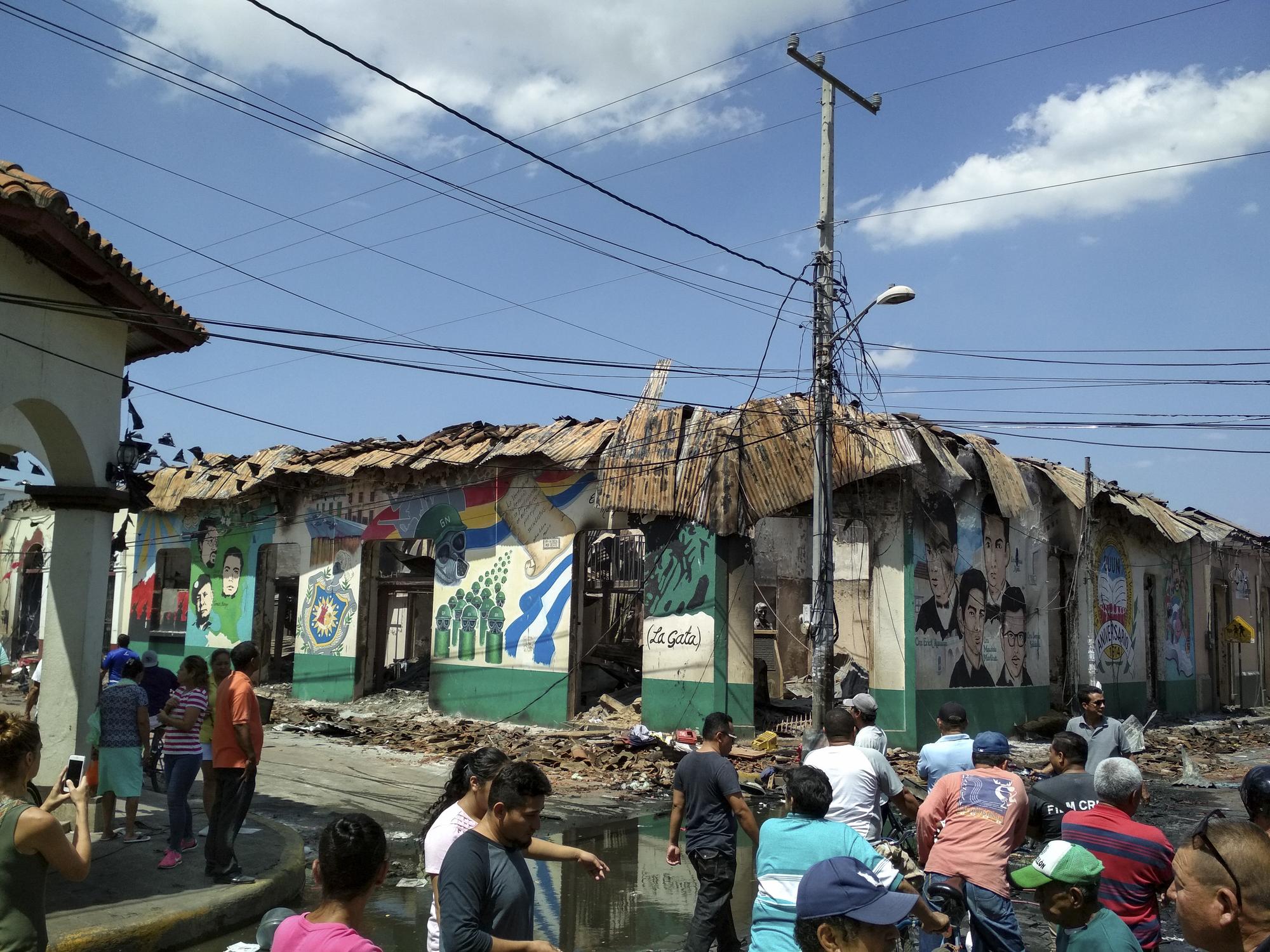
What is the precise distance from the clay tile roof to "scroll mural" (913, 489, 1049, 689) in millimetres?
12131

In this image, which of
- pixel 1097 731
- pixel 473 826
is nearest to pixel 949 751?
pixel 1097 731

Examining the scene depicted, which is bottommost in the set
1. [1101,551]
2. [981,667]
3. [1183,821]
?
[1183,821]

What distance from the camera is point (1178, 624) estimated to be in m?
26.4

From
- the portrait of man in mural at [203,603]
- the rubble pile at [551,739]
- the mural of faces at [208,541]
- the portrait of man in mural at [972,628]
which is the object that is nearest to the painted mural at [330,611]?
the rubble pile at [551,739]

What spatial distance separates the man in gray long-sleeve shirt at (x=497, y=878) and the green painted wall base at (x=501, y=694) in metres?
14.6

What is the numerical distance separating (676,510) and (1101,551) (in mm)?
11932

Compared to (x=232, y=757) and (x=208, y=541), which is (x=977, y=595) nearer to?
(x=232, y=757)

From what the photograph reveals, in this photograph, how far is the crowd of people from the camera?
2795 millimetres

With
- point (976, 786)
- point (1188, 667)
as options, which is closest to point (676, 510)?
point (976, 786)

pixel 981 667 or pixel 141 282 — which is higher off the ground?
pixel 141 282

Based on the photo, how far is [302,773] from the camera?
44.8ft

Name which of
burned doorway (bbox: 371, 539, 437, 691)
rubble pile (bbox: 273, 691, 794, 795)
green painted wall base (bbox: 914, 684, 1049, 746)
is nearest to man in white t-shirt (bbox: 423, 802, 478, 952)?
rubble pile (bbox: 273, 691, 794, 795)

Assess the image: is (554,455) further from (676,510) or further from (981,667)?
(981,667)

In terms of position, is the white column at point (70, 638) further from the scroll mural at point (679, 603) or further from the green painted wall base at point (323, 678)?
the green painted wall base at point (323, 678)
